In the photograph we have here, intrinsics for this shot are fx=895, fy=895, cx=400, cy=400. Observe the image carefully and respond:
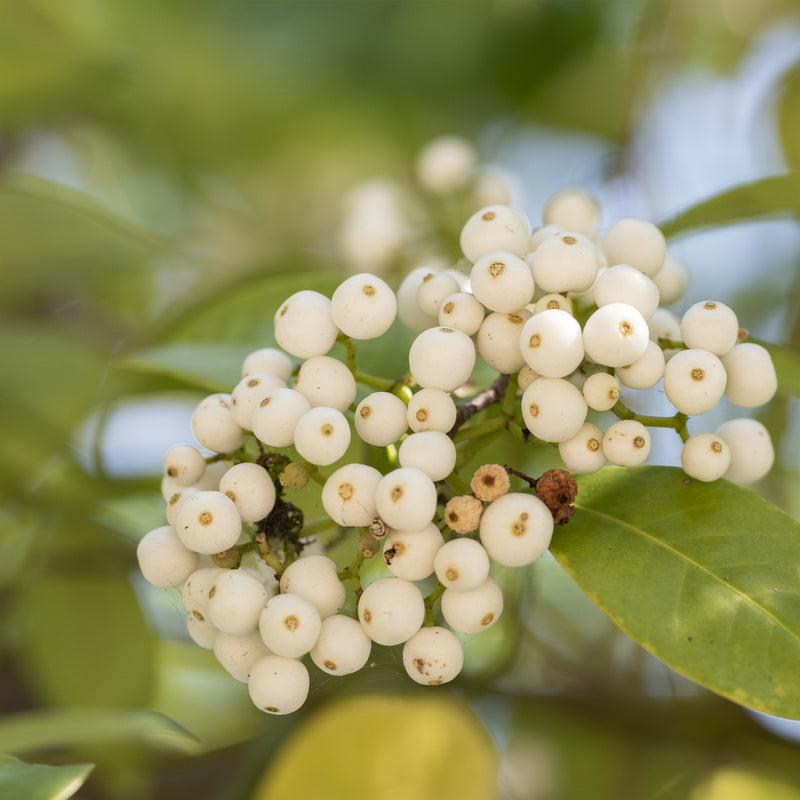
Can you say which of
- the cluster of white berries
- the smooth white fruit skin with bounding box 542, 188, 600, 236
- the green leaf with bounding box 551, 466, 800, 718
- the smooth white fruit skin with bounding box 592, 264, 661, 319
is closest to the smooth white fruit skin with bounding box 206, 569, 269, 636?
the cluster of white berries

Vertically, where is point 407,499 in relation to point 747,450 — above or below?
below

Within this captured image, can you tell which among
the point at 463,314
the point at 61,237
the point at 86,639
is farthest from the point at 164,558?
the point at 61,237

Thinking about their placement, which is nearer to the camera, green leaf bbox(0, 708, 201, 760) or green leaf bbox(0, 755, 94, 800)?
green leaf bbox(0, 755, 94, 800)

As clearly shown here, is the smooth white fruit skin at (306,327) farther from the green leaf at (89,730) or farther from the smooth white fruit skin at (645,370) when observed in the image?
the green leaf at (89,730)

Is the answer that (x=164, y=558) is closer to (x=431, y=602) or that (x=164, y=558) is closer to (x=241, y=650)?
(x=241, y=650)

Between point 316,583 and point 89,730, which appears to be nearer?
point 316,583

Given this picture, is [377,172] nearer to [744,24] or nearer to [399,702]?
[744,24]

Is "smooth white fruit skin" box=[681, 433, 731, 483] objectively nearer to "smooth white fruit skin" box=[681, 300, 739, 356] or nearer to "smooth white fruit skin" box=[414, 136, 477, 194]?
"smooth white fruit skin" box=[681, 300, 739, 356]
